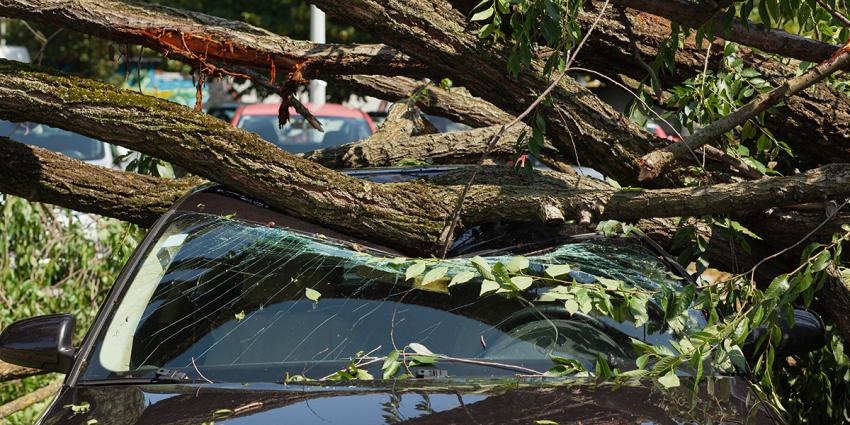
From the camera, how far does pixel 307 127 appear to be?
12156 mm

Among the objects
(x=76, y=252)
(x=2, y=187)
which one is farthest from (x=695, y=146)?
(x=76, y=252)

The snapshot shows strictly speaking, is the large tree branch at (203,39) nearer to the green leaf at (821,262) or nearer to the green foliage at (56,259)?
the green leaf at (821,262)

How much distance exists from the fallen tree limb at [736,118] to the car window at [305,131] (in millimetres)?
8002

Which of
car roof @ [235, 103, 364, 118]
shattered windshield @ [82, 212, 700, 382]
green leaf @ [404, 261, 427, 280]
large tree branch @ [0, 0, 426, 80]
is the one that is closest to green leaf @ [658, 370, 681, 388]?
shattered windshield @ [82, 212, 700, 382]

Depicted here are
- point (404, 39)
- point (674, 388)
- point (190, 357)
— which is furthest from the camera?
point (404, 39)

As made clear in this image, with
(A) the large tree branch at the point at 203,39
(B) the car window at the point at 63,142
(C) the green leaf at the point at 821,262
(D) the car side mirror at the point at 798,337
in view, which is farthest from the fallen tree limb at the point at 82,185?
(B) the car window at the point at 63,142

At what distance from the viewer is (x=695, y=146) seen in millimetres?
3932

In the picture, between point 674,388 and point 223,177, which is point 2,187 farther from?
point 674,388

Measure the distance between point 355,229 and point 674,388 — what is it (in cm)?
158

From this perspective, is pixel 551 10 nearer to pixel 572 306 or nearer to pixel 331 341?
pixel 572 306

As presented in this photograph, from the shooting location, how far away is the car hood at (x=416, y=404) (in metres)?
2.55

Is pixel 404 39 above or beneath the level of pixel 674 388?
above

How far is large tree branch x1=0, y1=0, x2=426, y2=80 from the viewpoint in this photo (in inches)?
177

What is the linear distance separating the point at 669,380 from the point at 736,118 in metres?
1.50
